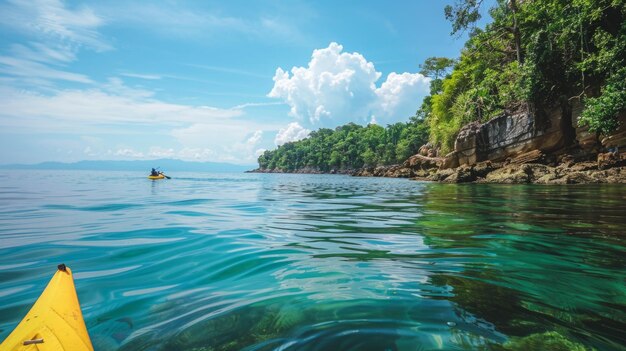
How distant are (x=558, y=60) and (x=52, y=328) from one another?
81.3 ft

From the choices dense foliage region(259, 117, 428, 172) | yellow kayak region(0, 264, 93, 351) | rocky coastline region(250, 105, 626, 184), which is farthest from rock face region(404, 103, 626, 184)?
dense foliage region(259, 117, 428, 172)

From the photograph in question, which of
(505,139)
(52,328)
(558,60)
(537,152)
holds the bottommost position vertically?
(52,328)

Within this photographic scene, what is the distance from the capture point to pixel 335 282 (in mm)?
2979

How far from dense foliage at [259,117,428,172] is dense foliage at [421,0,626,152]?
3759 centimetres

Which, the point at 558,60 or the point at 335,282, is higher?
the point at 558,60

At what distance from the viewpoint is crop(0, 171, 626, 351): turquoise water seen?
2.01 metres

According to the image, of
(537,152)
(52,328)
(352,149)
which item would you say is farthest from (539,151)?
(352,149)

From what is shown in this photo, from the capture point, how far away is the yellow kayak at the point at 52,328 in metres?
1.45

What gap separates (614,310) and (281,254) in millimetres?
3155

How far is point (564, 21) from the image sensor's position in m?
17.7

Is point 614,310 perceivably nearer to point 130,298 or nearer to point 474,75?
point 130,298

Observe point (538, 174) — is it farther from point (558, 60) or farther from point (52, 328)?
point (52, 328)

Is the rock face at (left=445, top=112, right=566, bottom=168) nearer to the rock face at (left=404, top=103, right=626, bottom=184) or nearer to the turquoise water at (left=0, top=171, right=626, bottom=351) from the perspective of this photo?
the rock face at (left=404, top=103, right=626, bottom=184)

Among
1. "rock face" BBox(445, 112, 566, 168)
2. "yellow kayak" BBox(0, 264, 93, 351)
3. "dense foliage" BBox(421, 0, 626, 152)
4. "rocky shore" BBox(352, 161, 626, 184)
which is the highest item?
"dense foliage" BBox(421, 0, 626, 152)
